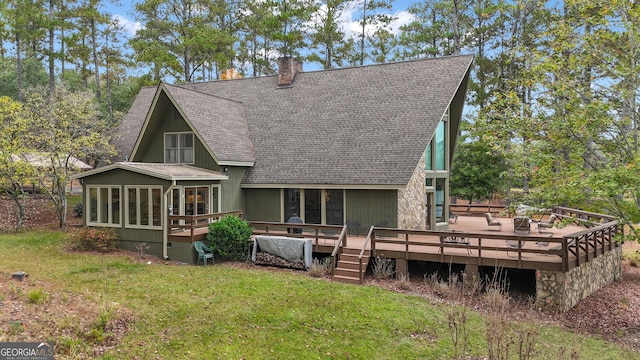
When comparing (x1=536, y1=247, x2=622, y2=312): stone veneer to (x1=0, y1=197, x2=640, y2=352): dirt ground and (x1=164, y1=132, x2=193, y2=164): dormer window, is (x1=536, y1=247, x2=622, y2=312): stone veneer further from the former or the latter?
(x1=164, y1=132, x2=193, y2=164): dormer window

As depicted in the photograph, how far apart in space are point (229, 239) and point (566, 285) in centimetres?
972

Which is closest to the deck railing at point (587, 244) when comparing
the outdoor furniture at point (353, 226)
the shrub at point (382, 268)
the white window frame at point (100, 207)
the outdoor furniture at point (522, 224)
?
the outdoor furniture at point (522, 224)

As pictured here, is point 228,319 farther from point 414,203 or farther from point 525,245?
point 414,203

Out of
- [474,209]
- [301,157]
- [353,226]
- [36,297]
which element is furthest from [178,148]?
[474,209]

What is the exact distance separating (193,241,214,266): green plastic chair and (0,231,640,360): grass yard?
4.64 ft

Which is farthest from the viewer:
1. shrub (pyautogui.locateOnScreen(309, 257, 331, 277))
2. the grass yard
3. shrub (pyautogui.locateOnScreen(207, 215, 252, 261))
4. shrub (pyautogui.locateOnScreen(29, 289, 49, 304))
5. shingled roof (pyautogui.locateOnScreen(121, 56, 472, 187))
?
shingled roof (pyautogui.locateOnScreen(121, 56, 472, 187))

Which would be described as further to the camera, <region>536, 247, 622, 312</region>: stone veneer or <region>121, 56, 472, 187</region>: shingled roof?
<region>121, 56, 472, 187</region>: shingled roof

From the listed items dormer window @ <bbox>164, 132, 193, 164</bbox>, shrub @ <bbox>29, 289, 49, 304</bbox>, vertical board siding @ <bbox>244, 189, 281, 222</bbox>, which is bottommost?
shrub @ <bbox>29, 289, 49, 304</bbox>

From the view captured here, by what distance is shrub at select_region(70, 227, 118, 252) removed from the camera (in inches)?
555

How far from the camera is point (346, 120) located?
17797mm

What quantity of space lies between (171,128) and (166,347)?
12130 mm

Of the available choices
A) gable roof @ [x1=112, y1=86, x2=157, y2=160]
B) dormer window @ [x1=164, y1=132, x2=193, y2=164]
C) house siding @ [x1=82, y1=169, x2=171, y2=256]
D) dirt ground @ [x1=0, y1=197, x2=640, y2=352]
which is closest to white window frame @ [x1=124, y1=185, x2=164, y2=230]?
house siding @ [x1=82, y1=169, x2=171, y2=256]

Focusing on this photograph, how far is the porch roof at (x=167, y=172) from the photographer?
1362cm

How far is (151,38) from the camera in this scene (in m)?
30.7
